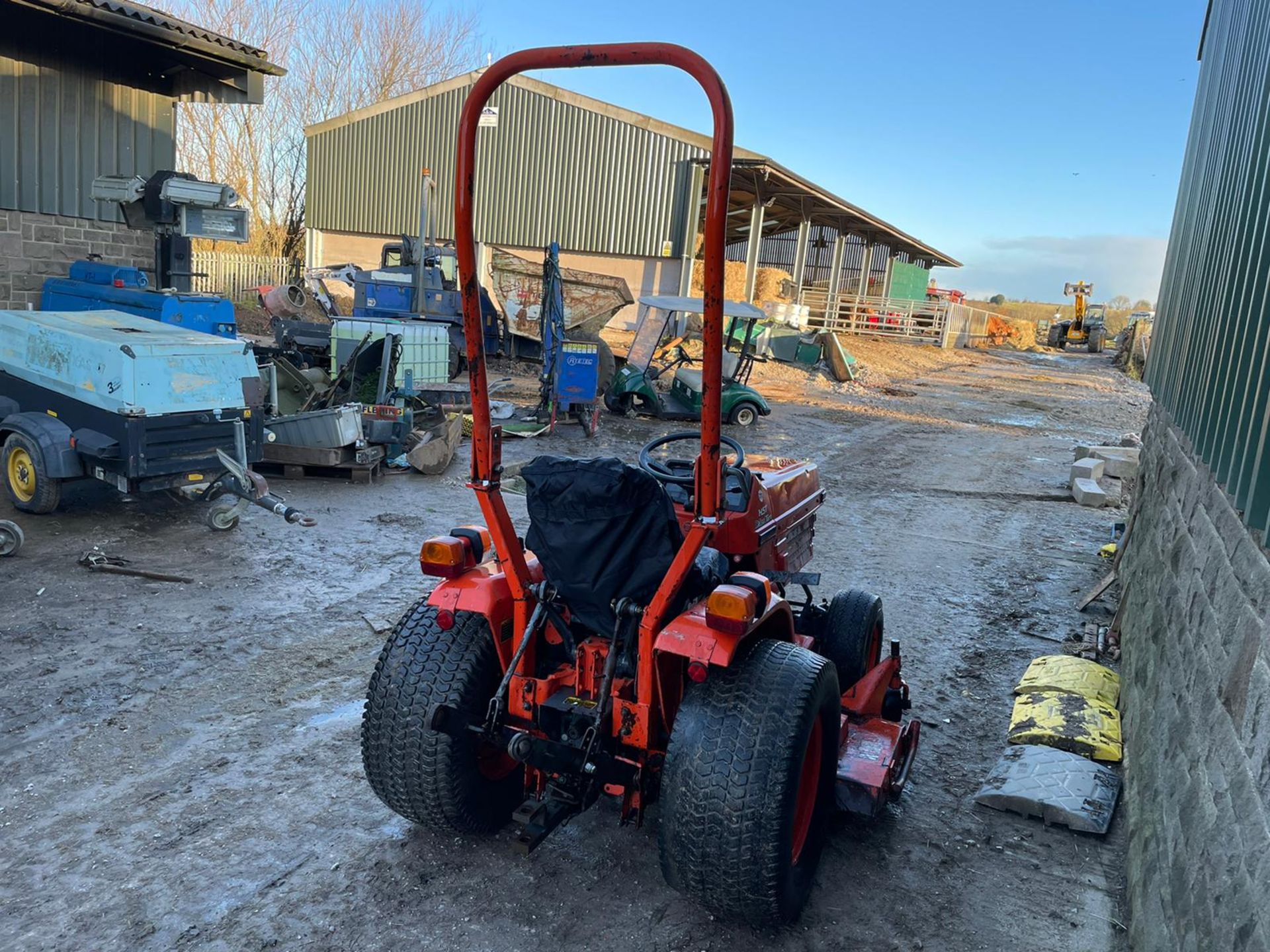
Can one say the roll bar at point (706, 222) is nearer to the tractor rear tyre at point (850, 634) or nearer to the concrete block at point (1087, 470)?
the tractor rear tyre at point (850, 634)

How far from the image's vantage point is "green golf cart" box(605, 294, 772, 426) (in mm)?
13922

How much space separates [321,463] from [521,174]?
51.6 ft

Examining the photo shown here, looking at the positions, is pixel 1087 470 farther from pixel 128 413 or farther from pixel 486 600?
pixel 128 413

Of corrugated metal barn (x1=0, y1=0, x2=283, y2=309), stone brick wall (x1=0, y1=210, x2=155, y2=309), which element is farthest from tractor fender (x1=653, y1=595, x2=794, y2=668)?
stone brick wall (x1=0, y1=210, x2=155, y2=309)

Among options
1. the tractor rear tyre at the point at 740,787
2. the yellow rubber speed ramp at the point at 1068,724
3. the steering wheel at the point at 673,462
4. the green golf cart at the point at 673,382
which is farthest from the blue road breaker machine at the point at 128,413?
the green golf cart at the point at 673,382

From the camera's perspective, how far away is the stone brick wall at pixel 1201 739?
2125mm

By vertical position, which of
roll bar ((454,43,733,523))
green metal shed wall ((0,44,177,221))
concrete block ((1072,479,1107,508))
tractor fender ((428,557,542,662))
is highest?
green metal shed wall ((0,44,177,221))

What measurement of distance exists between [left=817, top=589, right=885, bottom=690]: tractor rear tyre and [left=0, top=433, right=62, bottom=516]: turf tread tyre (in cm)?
554

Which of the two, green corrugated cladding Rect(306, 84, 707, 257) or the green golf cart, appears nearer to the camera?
the green golf cart

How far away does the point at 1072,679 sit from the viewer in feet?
15.9

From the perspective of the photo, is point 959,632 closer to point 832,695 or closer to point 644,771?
point 832,695

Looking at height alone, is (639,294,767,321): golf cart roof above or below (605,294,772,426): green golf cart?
above

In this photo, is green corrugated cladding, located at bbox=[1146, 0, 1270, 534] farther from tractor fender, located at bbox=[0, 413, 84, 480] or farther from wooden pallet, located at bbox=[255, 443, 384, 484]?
tractor fender, located at bbox=[0, 413, 84, 480]

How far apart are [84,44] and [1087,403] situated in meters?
19.6
